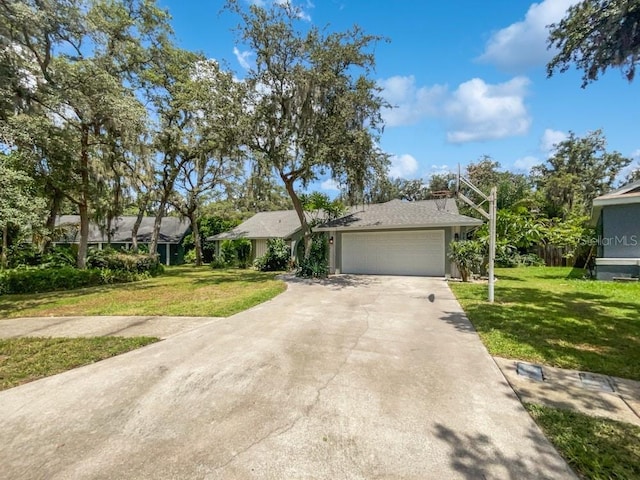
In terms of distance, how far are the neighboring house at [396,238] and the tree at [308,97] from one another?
2460 mm

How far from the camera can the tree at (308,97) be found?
11875 millimetres

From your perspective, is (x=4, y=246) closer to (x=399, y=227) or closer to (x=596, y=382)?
(x=399, y=227)

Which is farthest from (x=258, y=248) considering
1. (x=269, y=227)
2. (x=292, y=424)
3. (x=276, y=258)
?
(x=292, y=424)

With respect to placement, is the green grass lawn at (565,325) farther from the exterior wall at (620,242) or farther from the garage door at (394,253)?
the garage door at (394,253)

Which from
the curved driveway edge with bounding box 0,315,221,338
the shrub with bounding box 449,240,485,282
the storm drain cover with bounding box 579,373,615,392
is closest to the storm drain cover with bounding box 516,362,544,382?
the storm drain cover with bounding box 579,373,615,392

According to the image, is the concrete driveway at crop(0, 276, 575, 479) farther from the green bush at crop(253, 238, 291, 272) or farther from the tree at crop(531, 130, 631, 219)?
the tree at crop(531, 130, 631, 219)

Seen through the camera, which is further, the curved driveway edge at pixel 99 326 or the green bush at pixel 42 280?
the green bush at pixel 42 280

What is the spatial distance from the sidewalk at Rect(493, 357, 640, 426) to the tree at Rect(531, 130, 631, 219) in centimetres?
2433

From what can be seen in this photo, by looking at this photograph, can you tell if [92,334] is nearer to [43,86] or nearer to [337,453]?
[337,453]

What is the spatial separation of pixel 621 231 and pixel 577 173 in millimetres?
20363

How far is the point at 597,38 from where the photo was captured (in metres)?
5.86

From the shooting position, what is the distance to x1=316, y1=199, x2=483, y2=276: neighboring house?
42.8 feet

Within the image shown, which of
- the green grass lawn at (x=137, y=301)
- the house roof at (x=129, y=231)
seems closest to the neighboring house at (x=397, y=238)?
the green grass lawn at (x=137, y=301)

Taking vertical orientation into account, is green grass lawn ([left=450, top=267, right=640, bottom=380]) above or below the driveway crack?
above
